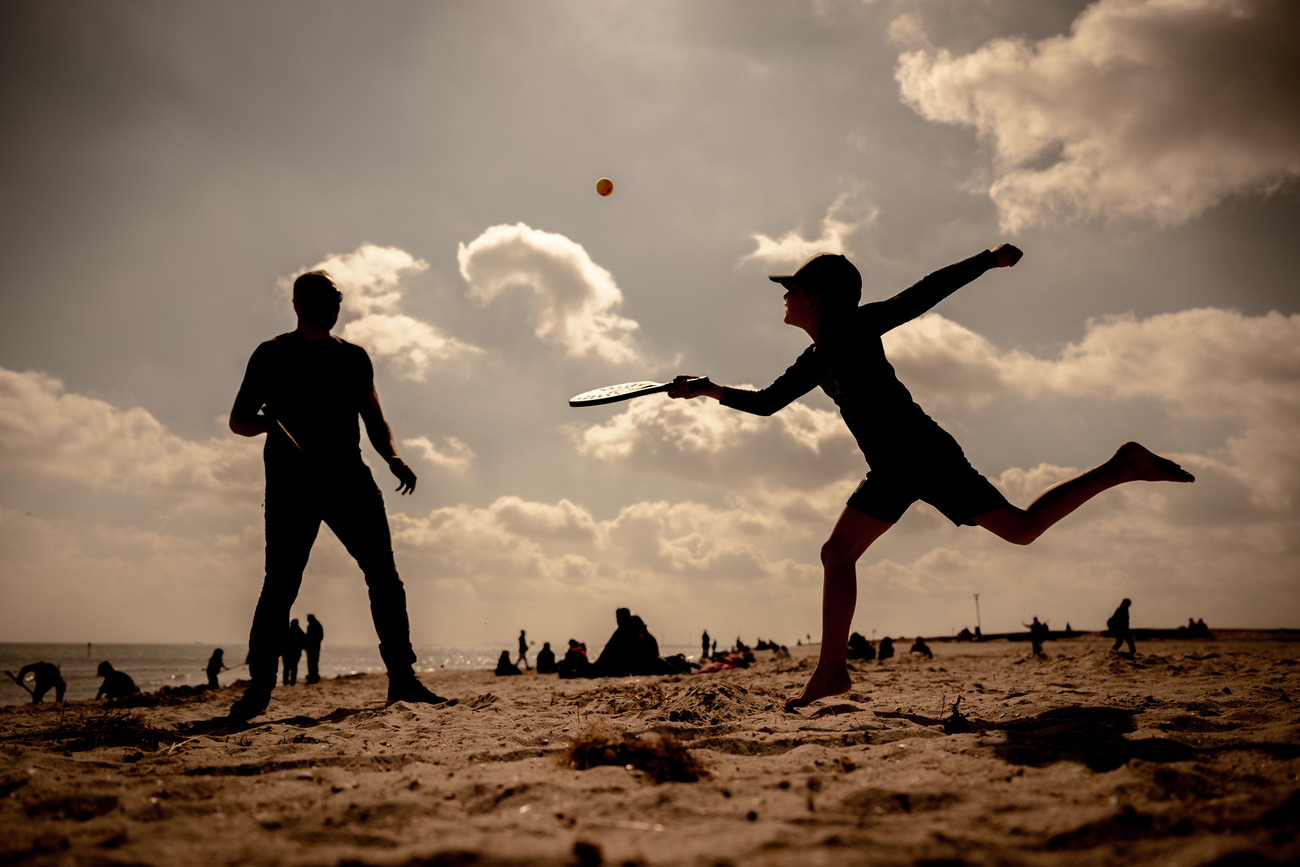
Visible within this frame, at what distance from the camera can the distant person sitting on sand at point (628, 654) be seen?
9406mm

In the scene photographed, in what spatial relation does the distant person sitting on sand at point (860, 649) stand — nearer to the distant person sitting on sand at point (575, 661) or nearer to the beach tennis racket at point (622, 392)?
the distant person sitting on sand at point (575, 661)

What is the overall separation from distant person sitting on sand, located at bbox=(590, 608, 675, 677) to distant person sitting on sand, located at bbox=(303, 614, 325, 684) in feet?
23.3

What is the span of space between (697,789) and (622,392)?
2.37 meters

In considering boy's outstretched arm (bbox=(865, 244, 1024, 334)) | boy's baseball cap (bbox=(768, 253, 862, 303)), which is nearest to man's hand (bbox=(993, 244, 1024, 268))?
boy's outstretched arm (bbox=(865, 244, 1024, 334))

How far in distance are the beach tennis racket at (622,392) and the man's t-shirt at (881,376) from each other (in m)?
0.68

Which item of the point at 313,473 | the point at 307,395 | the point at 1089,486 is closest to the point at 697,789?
the point at 1089,486

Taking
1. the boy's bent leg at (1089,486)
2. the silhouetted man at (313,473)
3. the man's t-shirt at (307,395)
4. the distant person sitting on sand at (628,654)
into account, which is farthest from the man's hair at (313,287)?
the distant person sitting on sand at (628,654)

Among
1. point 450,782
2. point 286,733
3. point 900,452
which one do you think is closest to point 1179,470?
point 900,452

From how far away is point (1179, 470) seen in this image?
3.02 meters

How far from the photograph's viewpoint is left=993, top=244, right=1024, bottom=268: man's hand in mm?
3273

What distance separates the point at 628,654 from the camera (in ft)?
31.1

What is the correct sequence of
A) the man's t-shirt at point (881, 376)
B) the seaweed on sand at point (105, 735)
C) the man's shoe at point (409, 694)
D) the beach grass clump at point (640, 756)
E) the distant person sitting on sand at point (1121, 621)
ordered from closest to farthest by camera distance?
1. the beach grass clump at point (640, 756)
2. the seaweed on sand at point (105, 735)
3. the man's t-shirt at point (881, 376)
4. the man's shoe at point (409, 694)
5. the distant person sitting on sand at point (1121, 621)

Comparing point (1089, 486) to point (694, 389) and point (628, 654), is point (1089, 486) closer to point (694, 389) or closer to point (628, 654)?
point (694, 389)

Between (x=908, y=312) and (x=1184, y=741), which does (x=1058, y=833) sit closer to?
(x=1184, y=741)
